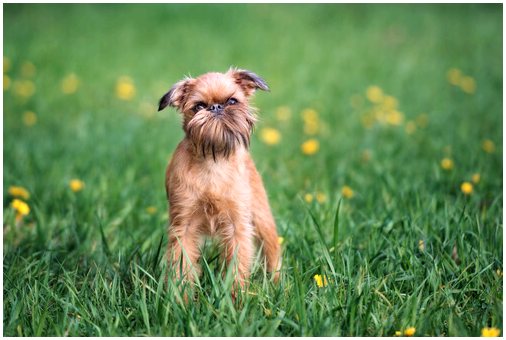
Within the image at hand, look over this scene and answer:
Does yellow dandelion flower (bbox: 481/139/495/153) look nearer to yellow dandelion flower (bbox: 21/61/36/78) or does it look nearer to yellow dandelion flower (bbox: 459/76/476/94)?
yellow dandelion flower (bbox: 459/76/476/94)

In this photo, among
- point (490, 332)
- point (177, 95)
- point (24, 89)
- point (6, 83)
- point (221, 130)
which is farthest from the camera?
point (24, 89)

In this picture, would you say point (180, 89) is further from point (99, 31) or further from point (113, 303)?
point (99, 31)

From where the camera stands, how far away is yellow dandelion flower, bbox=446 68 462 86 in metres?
8.45

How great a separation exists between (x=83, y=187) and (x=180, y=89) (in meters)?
2.11

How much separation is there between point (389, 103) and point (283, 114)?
1.27 meters

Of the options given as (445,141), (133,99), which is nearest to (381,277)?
(445,141)

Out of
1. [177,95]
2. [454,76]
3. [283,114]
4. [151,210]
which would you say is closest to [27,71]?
[283,114]

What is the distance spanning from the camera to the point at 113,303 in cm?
331

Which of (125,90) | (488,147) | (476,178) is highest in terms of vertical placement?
(125,90)

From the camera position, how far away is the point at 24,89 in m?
7.67

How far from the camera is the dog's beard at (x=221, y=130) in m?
3.21

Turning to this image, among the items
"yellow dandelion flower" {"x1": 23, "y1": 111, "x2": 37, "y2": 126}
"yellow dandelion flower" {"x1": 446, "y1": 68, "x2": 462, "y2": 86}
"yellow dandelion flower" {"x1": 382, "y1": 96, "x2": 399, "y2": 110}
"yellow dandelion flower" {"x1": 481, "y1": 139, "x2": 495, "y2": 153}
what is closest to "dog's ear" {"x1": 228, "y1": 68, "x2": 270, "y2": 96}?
"yellow dandelion flower" {"x1": 481, "y1": 139, "x2": 495, "y2": 153}

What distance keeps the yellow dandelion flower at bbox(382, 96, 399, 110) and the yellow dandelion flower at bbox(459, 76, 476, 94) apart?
1038mm

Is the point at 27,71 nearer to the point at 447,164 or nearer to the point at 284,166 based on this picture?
the point at 284,166
